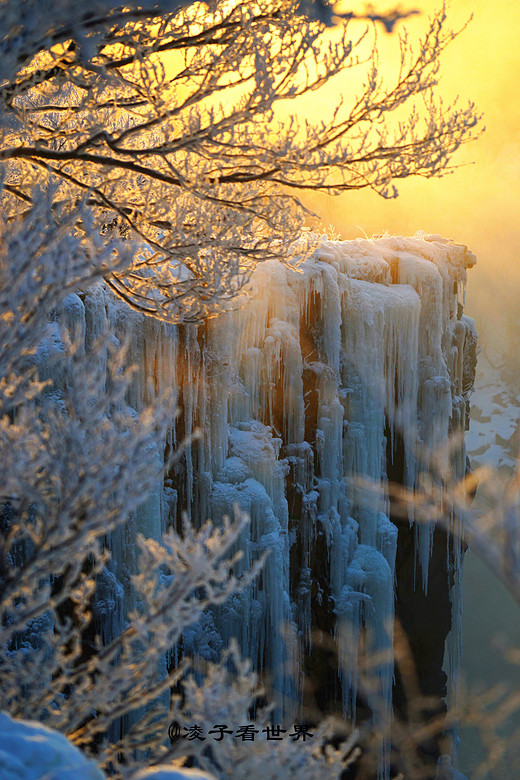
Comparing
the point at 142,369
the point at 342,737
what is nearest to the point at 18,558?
the point at 142,369

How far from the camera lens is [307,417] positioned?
685 centimetres

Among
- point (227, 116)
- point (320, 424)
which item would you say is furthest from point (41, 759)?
point (320, 424)

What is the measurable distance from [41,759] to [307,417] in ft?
18.7

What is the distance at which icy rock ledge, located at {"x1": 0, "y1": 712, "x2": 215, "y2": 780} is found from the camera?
1.22 metres

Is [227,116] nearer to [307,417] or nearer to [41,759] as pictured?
[41,759]

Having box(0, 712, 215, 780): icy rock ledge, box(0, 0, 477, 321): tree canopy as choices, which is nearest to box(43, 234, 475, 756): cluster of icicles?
box(0, 0, 477, 321): tree canopy

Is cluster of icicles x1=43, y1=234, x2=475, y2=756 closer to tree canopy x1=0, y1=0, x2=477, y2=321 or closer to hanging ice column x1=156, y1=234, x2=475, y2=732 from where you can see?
hanging ice column x1=156, y1=234, x2=475, y2=732

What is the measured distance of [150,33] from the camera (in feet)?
9.40

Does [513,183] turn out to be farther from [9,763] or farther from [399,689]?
[9,763]

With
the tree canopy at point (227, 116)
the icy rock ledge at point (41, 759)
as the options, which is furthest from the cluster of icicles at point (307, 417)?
the icy rock ledge at point (41, 759)

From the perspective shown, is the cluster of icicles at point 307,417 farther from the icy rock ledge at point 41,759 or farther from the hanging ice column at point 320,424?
the icy rock ledge at point 41,759

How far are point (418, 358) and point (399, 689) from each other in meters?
4.27

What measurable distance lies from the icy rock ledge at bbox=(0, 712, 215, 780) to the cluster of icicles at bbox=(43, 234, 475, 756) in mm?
3512

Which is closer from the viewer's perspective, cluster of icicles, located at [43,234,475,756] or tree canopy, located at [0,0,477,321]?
tree canopy, located at [0,0,477,321]
